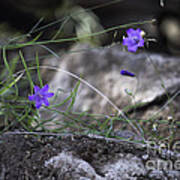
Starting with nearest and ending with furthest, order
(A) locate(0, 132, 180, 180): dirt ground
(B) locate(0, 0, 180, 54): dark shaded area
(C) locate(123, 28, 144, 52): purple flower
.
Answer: (A) locate(0, 132, 180, 180): dirt ground
(C) locate(123, 28, 144, 52): purple flower
(B) locate(0, 0, 180, 54): dark shaded area

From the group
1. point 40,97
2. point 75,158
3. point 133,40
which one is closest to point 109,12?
point 133,40

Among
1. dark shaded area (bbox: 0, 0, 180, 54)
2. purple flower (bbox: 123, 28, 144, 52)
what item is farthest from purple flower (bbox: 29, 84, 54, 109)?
dark shaded area (bbox: 0, 0, 180, 54)

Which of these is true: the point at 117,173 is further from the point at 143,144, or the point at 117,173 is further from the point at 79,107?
the point at 79,107

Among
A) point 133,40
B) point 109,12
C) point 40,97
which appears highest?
point 109,12

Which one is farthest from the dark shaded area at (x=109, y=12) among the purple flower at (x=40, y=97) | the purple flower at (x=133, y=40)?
the purple flower at (x=40, y=97)

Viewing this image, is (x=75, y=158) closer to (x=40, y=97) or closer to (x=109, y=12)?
(x=40, y=97)

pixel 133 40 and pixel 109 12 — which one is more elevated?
pixel 109 12

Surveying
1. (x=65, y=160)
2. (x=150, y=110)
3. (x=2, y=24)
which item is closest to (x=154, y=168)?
(x=65, y=160)

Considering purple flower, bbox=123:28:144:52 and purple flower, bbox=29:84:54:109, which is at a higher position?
purple flower, bbox=123:28:144:52

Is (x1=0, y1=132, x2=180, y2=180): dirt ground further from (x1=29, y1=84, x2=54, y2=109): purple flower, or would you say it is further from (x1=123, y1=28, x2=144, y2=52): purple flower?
(x1=123, y1=28, x2=144, y2=52): purple flower
